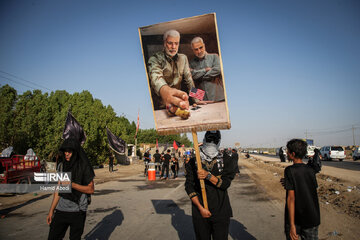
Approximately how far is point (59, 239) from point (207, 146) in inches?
92.3

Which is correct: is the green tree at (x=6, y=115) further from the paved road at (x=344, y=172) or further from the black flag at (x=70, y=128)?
the paved road at (x=344, y=172)

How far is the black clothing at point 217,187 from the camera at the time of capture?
338cm

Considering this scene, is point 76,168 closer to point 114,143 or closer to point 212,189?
point 212,189

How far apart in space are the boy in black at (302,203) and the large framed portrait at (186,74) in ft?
3.56

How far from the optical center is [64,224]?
3504 millimetres

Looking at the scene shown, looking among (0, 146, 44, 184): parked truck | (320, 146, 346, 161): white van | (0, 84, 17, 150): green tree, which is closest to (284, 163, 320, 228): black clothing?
(0, 146, 44, 184): parked truck

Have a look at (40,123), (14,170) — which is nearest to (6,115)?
(40,123)

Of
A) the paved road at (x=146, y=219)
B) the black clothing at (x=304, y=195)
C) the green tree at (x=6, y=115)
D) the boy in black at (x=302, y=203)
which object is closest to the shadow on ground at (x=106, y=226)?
the paved road at (x=146, y=219)

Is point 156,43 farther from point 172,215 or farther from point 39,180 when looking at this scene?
point 39,180

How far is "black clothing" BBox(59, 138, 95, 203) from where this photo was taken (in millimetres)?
3523

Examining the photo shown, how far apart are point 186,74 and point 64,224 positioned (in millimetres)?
2683

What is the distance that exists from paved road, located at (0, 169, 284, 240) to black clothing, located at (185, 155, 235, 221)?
8.73 ft

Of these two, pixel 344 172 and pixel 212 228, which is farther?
pixel 344 172

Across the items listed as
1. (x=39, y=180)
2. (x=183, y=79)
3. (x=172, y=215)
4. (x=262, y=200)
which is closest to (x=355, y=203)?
(x=262, y=200)
